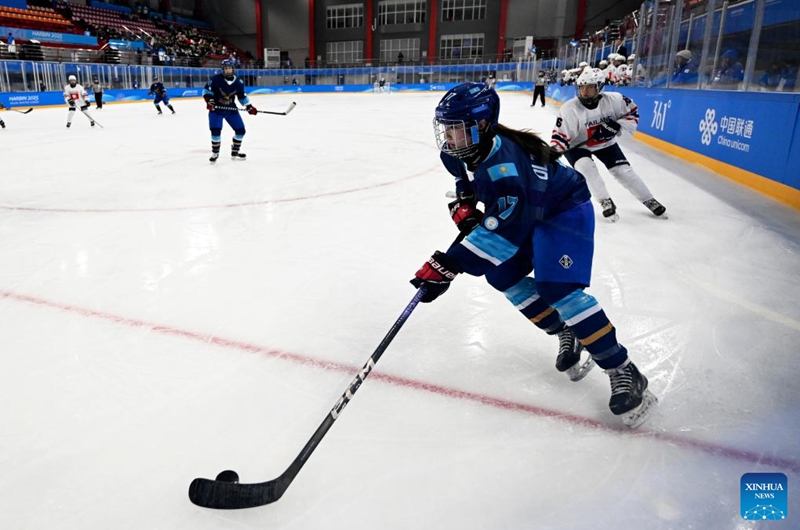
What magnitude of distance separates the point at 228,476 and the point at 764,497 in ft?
4.51

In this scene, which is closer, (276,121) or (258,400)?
(258,400)

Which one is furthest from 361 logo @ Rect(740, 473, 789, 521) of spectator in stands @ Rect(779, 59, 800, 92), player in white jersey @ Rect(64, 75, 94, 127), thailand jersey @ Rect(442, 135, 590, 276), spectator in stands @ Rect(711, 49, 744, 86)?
player in white jersey @ Rect(64, 75, 94, 127)

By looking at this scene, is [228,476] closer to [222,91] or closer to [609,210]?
[609,210]

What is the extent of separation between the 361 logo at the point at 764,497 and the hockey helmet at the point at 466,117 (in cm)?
116

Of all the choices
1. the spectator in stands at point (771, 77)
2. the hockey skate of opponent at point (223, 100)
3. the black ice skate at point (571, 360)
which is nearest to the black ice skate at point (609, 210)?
the spectator in stands at point (771, 77)

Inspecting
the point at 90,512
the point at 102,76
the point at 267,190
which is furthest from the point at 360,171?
the point at 102,76

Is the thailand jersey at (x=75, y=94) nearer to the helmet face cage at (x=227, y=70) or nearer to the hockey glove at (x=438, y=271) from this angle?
the helmet face cage at (x=227, y=70)

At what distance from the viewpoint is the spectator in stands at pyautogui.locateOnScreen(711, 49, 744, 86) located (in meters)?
5.61

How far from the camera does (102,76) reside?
692 inches

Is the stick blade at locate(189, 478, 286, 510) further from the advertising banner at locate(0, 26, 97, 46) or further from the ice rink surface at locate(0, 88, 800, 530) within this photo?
the advertising banner at locate(0, 26, 97, 46)

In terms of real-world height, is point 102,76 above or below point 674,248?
above

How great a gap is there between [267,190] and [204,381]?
3.45m

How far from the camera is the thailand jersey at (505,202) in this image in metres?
1.51

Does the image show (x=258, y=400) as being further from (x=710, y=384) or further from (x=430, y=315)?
(x=710, y=384)
